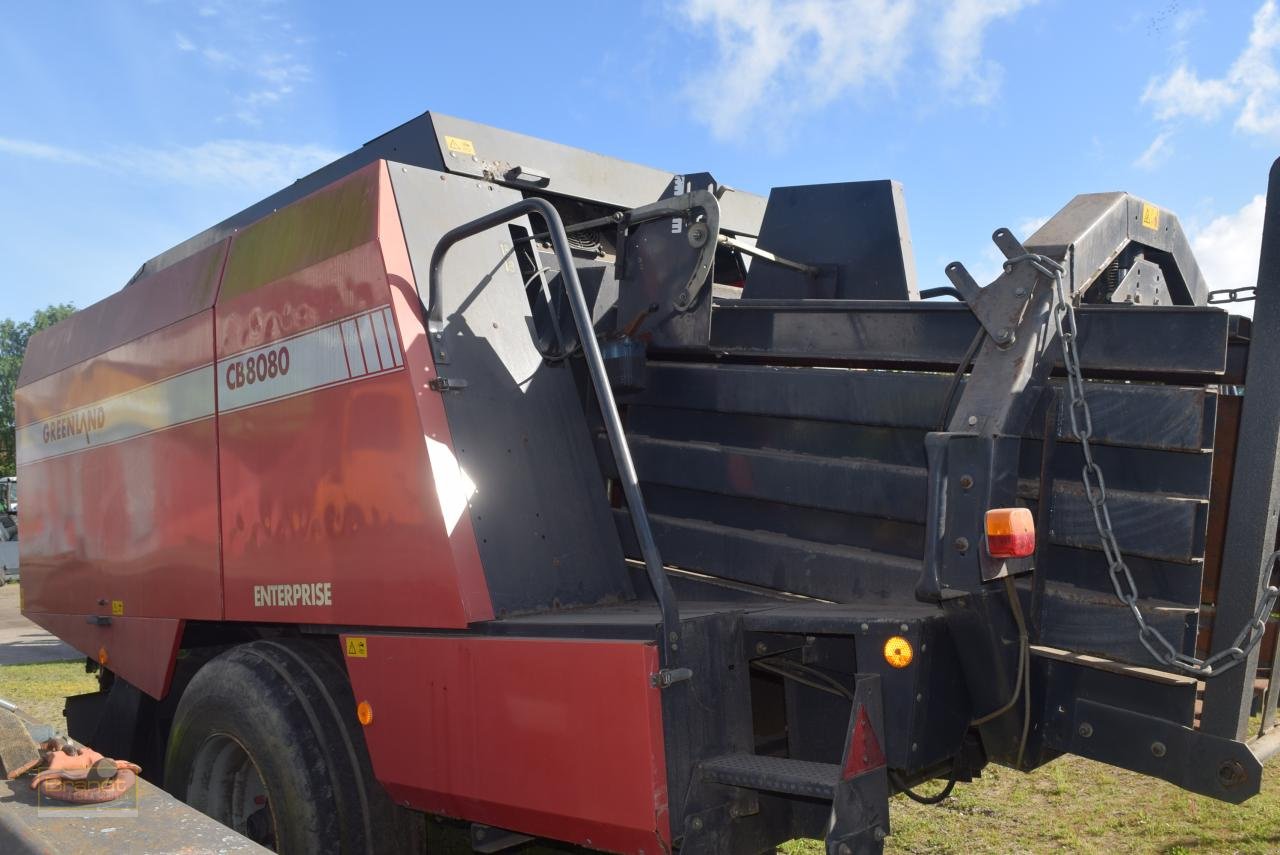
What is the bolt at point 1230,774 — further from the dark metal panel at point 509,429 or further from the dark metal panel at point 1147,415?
the dark metal panel at point 509,429

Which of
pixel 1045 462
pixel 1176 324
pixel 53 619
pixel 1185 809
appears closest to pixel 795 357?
pixel 1045 462

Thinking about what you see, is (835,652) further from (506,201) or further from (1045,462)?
(506,201)

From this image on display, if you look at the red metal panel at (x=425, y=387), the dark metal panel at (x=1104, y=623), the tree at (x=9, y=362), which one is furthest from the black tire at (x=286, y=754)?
the tree at (x=9, y=362)

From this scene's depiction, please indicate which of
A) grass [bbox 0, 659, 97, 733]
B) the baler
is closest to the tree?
grass [bbox 0, 659, 97, 733]

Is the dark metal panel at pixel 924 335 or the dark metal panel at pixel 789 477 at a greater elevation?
the dark metal panel at pixel 924 335

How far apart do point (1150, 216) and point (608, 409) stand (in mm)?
1738

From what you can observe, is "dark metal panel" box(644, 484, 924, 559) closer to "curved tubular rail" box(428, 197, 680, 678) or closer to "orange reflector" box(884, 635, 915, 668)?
"orange reflector" box(884, 635, 915, 668)

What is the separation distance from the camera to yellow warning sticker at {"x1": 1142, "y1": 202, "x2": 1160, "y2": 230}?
300 cm

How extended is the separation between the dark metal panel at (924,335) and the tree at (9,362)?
165ft

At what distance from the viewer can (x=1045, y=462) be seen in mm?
2504

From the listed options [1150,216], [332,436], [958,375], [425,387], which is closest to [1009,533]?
[958,375]

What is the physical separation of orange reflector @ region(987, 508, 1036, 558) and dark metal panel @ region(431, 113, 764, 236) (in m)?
1.83

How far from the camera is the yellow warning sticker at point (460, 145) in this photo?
361cm

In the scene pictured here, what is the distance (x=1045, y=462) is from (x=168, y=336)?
10.6ft
